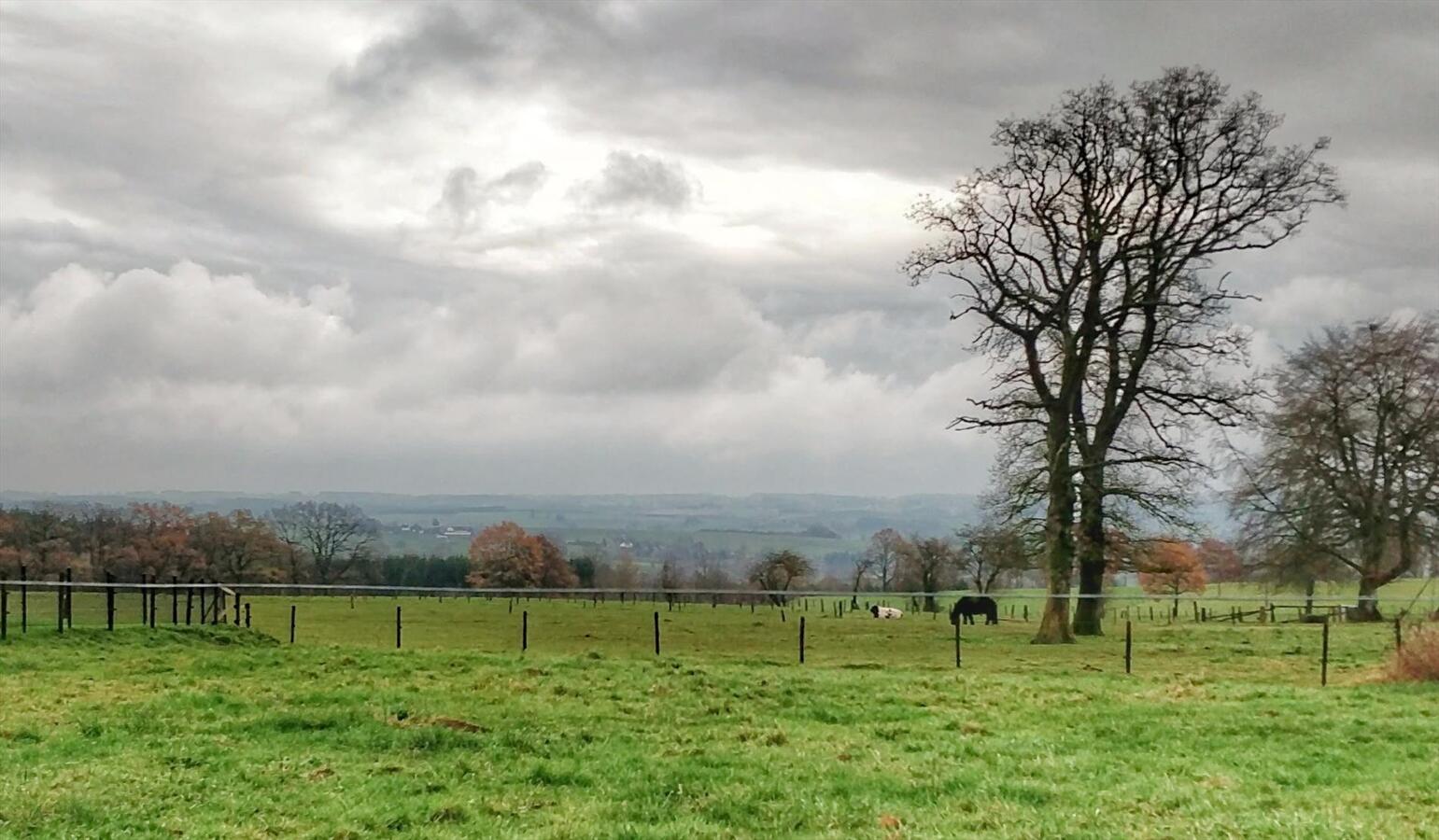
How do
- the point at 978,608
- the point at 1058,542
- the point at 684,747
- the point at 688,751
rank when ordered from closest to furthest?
the point at 688,751, the point at 684,747, the point at 1058,542, the point at 978,608

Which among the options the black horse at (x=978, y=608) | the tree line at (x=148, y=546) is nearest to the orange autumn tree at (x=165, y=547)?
the tree line at (x=148, y=546)

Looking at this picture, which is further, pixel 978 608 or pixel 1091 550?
pixel 978 608

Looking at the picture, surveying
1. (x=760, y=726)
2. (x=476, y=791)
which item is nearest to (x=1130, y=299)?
(x=760, y=726)

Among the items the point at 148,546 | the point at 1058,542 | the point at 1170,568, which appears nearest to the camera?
the point at 1058,542

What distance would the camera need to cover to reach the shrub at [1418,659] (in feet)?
68.3

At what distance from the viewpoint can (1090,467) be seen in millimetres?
34969

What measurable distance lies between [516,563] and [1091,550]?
6353 centimetres

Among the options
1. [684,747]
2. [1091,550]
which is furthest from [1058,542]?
[684,747]

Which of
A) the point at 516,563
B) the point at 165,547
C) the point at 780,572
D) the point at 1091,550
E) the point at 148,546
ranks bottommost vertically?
the point at 780,572

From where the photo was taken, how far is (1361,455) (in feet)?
165

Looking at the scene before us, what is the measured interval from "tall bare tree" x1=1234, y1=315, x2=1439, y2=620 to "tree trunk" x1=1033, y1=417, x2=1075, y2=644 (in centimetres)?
1871

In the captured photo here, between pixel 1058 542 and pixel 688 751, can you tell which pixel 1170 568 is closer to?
pixel 1058 542

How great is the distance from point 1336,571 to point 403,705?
4828 cm

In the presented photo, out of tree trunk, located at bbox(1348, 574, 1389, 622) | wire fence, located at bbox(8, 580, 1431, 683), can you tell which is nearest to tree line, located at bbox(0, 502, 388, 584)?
wire fence, located at bbox(8, 580, 1431, 683)
